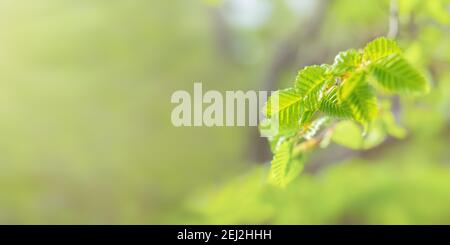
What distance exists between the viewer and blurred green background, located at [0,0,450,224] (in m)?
2.51

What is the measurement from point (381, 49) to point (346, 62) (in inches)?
1.3

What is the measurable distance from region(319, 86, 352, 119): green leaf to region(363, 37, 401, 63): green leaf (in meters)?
0.05

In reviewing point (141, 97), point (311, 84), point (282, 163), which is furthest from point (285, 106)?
point (141, 97)

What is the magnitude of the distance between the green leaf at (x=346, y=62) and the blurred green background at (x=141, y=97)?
1.71m

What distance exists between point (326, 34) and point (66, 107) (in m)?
1.26

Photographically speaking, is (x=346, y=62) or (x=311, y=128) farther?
(x=311, y=128)

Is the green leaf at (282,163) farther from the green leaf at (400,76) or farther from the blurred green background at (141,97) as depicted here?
the blurred green background at (141,97)

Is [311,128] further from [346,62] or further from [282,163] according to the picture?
[346,62]

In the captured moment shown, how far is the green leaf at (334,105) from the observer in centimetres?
57

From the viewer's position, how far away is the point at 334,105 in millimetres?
572

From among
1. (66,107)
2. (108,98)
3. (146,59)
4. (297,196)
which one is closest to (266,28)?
(146,59)

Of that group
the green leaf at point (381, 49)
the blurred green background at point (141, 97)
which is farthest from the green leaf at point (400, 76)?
the blurred green background at point (141, 97)

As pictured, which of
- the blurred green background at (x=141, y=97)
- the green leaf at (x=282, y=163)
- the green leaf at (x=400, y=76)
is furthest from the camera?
the blurred green background at (x=141, y=97)
